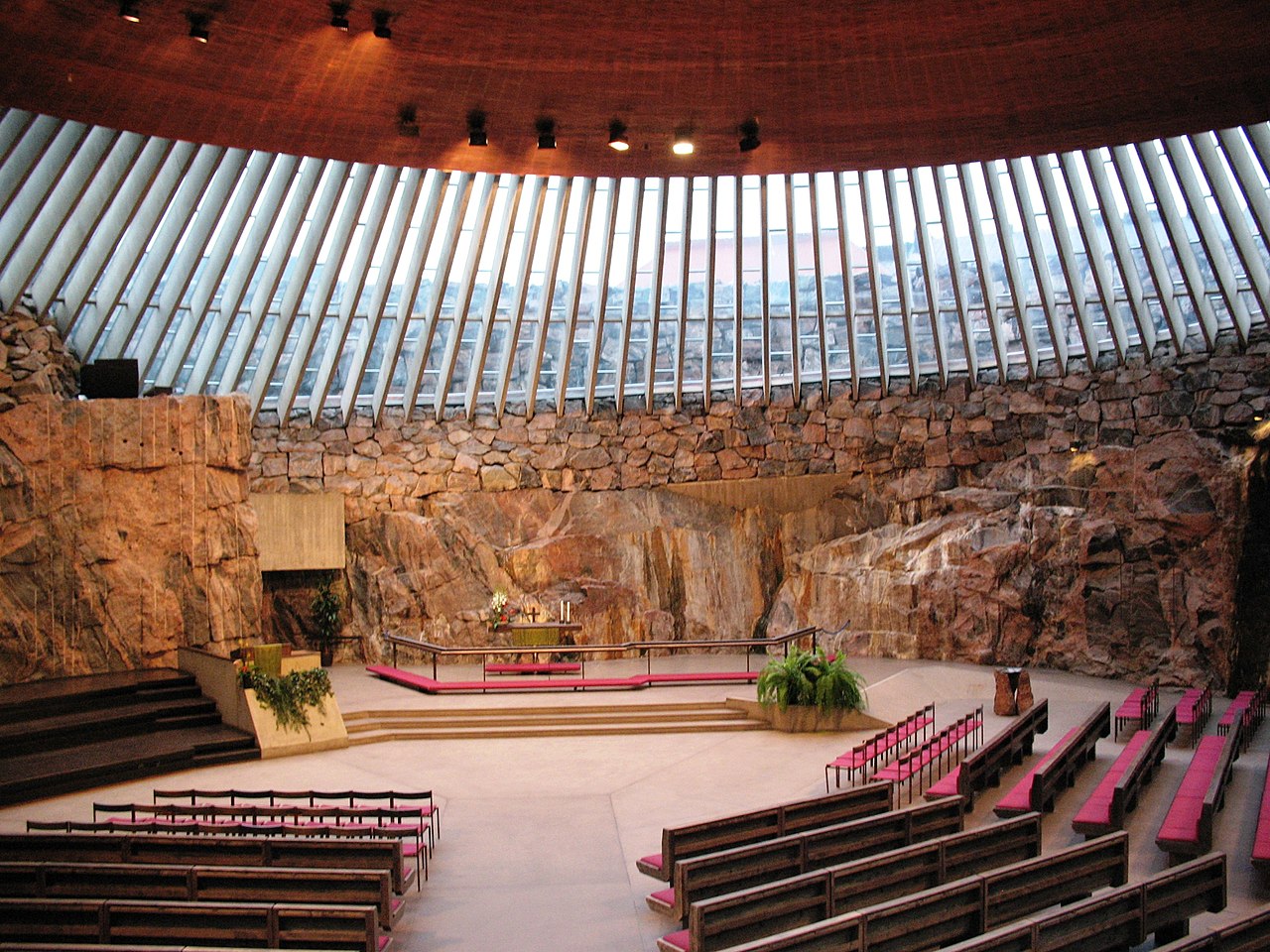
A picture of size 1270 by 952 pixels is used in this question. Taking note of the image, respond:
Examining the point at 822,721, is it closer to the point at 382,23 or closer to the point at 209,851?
the point at 209,851

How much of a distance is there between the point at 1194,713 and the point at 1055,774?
3756mm

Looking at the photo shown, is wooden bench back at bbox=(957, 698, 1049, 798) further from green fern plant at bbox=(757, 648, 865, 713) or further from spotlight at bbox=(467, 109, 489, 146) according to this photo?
spotlight at bbox=(467, 109, 489, 146)

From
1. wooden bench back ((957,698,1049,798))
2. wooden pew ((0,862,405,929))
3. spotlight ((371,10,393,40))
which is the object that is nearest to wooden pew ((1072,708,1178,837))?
wooden bench back ((957,698,1049,798))

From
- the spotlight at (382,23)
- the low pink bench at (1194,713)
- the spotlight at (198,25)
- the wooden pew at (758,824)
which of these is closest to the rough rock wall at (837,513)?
the low pink bench at (1194,713)

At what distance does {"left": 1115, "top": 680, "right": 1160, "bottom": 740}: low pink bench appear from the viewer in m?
12.2

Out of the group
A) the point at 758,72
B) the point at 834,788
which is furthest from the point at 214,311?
the point at 834,788

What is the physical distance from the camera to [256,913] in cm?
589

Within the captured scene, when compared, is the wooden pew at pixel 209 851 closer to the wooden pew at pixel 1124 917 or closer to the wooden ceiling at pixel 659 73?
the wooden pew at pixel 1124 917

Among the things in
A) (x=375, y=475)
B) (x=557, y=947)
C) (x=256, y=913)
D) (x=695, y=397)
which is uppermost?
(x=695, y=397)

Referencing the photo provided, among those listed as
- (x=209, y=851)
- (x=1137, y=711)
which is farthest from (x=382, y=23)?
(x=1137, y=711)

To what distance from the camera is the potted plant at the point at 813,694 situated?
43.4 ft

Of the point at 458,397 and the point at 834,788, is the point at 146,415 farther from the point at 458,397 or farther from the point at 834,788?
Answer: the point at 834,788

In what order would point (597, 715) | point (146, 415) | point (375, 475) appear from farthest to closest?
1. point (375, 475)
2. point (146, 415)
3. point (597, 715)

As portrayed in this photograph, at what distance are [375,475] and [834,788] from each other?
10856 millimetres
